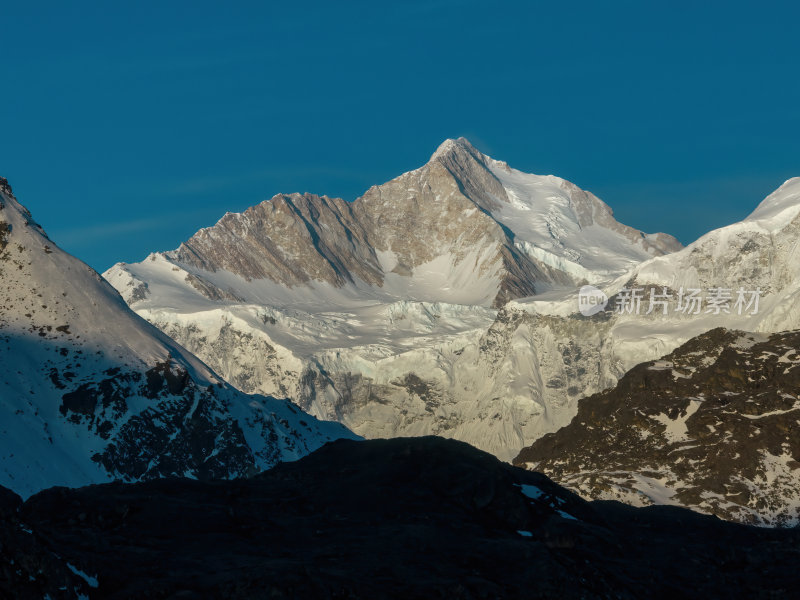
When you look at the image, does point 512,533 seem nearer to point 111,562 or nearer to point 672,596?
point 672,596

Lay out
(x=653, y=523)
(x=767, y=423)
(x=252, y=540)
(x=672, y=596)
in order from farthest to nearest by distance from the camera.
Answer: (x=767, y=423), (x=653, y=523), (x=672, y=596), (x=252, y=540)

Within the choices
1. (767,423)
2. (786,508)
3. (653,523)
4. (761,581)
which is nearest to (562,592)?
(761,581)

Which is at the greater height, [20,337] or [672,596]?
[20,337]

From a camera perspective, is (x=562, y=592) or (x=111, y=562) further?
(x=562, y=592)

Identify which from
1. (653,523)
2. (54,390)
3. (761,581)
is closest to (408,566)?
(761,581)

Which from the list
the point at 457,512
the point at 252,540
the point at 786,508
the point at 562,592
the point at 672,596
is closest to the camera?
the point at 562,592

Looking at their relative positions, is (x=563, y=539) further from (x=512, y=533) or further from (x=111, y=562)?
(x=111, y=562)

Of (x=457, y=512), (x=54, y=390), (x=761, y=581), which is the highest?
(x=54, y=390)
